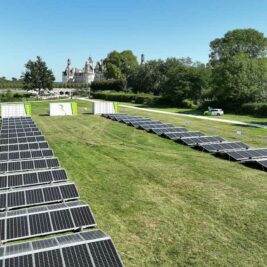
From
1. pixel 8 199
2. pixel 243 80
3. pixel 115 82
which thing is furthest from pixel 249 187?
pixel 115 82

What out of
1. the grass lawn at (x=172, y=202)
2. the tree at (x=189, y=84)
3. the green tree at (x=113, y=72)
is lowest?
the grass lawn at (x=172, y=202)

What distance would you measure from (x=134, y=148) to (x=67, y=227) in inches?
593

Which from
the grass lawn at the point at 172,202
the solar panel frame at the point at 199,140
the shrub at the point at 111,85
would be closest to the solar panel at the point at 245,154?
the grass lawn at the point at 172,202

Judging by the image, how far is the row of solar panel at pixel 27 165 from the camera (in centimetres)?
1583

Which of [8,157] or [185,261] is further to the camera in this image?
[8,157]

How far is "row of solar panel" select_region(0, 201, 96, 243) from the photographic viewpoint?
31.4 feet

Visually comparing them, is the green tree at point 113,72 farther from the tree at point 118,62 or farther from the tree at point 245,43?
the tree at point 245,43

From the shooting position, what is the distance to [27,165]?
1622 cm

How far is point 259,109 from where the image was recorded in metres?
49.3

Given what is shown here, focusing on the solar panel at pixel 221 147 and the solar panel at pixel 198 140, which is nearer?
the solar panel at pixel 221 147

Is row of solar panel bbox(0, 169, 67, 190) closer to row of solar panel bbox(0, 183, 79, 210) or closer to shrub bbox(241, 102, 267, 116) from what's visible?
row of solar panel bbox(0, 183, 79, 210)

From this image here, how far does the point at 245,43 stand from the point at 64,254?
7750 cm

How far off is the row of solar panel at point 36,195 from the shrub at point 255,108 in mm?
41900

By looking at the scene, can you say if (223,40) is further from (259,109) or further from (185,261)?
(185,261)
